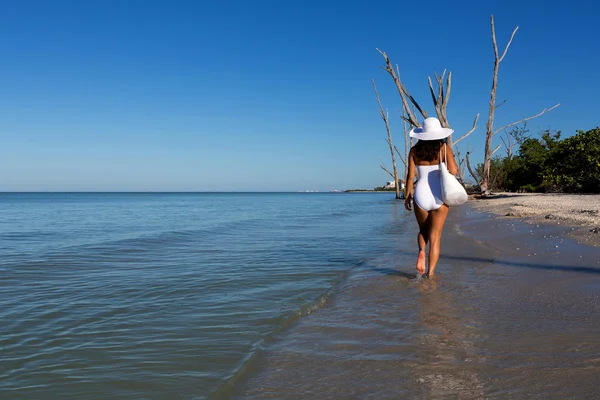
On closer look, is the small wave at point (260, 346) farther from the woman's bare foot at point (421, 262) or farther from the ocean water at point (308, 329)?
the woman's bare foot at point (421, 262)

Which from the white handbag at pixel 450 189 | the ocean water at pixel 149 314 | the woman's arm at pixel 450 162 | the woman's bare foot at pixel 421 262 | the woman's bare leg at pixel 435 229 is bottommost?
the ocean water at pixel 149 314

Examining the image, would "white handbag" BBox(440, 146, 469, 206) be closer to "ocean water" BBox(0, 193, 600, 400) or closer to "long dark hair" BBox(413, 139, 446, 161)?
"long dark hair" BBox(413, 139, 446, 161)

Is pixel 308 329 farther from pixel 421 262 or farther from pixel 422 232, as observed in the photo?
pixel 422 232

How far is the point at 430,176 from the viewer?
16.4ft

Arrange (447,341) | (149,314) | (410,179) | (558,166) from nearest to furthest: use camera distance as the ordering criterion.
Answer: (447,341) → (149,314) → (410,179) → (558,166)

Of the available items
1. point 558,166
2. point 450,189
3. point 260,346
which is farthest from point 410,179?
point 558,166

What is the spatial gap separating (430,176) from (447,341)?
242cm

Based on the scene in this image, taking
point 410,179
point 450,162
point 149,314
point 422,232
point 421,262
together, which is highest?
point 450,162

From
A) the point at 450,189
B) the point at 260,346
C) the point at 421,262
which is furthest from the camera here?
the point at 421,262

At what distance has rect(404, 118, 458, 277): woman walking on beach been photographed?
16.0ft

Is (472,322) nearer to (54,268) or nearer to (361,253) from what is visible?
(361,253)

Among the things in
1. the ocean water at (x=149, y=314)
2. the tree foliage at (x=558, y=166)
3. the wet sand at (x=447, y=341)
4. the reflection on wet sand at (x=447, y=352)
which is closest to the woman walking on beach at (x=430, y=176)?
the wet sand at (x=447, y=341)

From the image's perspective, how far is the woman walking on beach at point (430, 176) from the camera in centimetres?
489

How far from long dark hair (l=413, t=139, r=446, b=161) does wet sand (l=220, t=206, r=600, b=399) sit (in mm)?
1320
